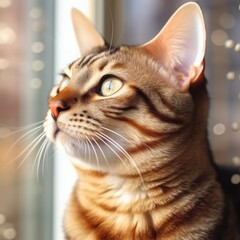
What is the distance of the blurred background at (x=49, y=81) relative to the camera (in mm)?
804

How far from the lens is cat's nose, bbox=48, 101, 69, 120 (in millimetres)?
602

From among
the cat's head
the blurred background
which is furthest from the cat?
the blurred background

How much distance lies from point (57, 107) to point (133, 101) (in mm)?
94

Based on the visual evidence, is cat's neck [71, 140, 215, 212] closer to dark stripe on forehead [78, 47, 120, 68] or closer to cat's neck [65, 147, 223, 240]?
cat's neck [65, 147, 223, 240]

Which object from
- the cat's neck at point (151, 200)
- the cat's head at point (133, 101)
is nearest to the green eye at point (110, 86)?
the cat's head at point (133, 101)

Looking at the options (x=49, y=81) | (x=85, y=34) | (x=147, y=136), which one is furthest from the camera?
(x=49, y=81)

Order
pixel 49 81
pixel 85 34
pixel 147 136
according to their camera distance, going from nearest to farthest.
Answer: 1. pixel 147 136
2. pixel 85 34
3. pixel 49 81

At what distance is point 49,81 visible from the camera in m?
0.92

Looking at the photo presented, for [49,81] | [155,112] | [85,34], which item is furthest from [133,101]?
[49,81]

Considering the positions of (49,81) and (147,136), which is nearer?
(147,136)

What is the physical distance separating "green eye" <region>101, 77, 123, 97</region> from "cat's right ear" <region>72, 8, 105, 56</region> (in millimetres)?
98

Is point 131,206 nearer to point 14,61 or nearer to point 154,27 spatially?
point 154,27

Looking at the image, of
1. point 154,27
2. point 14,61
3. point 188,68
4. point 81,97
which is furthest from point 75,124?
point 14,61

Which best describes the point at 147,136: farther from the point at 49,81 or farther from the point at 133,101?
the point at 49,81
